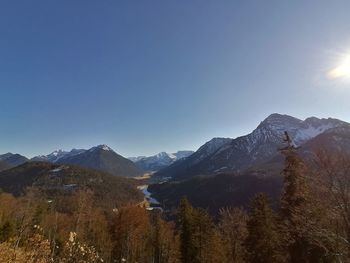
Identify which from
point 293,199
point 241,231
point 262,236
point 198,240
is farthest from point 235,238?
point 293,199

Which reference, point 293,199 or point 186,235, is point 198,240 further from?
point 293,199

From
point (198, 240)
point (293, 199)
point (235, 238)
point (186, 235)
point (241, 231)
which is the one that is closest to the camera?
point (293, 199)

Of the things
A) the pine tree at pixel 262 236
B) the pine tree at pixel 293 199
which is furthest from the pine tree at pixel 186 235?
the pine tree at pixel 293 199

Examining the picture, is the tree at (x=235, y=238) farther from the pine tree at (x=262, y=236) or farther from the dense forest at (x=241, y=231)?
the pine tree at (x=262, y=236)

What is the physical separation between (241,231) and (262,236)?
13174 millimetres

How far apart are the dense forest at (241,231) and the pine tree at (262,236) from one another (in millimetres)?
115

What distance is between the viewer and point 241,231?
56.3 meters

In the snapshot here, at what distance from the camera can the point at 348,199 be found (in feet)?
49.7

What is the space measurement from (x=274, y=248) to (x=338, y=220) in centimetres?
2802

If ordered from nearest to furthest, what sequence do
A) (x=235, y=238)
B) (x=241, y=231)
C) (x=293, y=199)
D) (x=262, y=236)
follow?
(x=293, y=199), (x=262, y=236), (x=241, y=231), (x=235, y=238)

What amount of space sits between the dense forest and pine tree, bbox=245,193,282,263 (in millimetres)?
115

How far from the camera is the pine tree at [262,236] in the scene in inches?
1679

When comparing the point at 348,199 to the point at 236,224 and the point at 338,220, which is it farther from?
the point at 236,224

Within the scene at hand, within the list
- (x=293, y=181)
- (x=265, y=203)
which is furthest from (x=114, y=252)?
(x=293, y=181)
